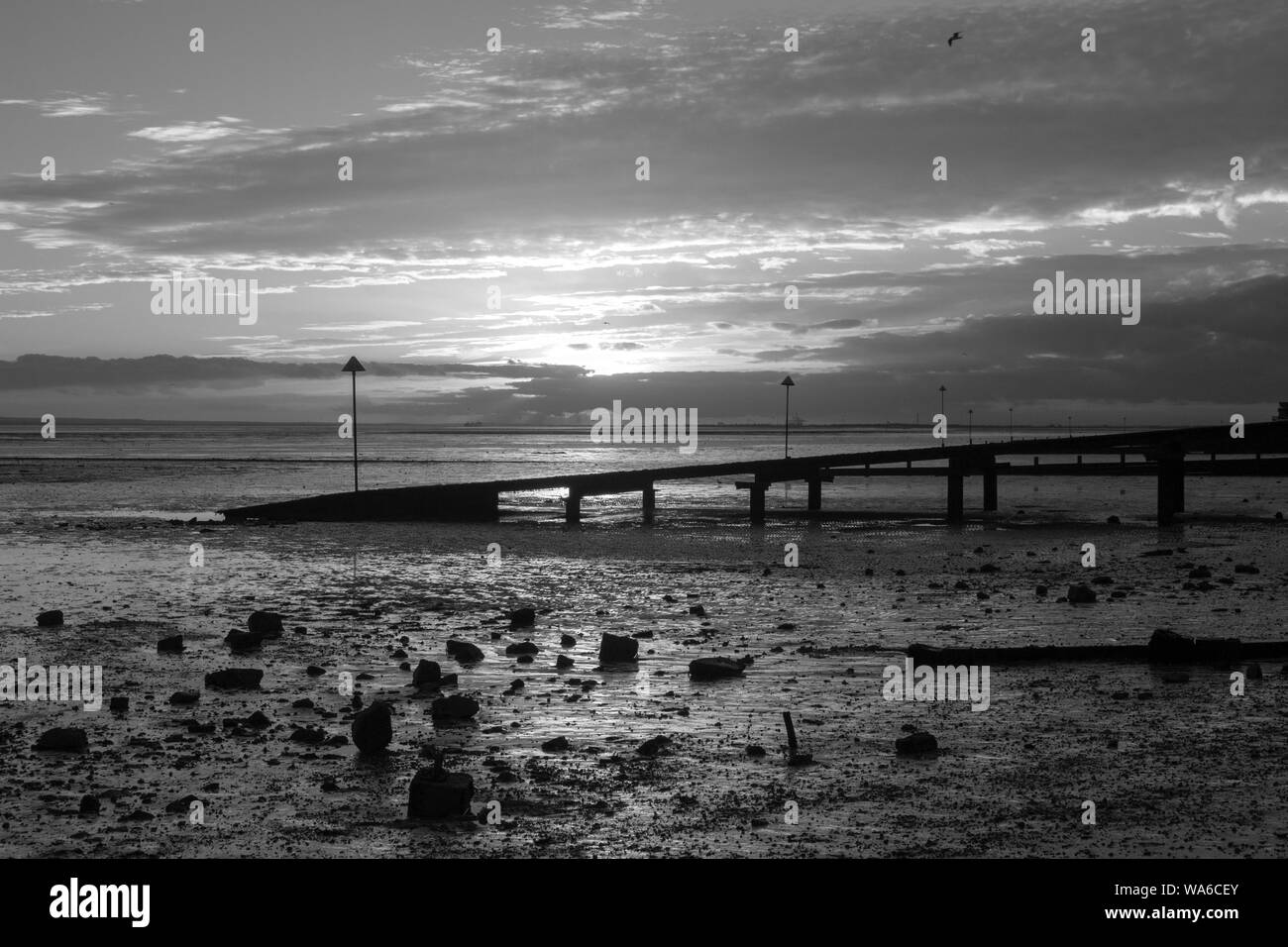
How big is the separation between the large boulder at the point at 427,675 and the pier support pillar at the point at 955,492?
26.5 metres

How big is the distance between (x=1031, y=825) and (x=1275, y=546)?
22562mm

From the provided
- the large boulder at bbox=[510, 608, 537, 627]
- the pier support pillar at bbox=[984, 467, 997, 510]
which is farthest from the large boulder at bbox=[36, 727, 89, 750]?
the pier support pillar at bbox=[984, 467, 997, 510]

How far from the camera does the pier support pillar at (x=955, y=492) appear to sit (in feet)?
118

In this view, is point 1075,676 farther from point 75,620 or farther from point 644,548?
point 644,548

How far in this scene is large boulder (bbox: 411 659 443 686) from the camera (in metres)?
11.9

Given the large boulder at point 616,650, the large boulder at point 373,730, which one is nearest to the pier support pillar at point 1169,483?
the large boulder at point 616,650

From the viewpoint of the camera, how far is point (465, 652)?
44.2 ft

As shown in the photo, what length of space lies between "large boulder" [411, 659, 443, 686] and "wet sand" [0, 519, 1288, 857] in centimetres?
26

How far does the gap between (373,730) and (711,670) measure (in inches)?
162

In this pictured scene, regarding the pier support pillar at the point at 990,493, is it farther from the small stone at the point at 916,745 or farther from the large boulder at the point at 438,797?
the large boulder at the point at 438,797

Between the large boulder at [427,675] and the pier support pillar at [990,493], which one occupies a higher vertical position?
the pier support pillar at [990,493]
